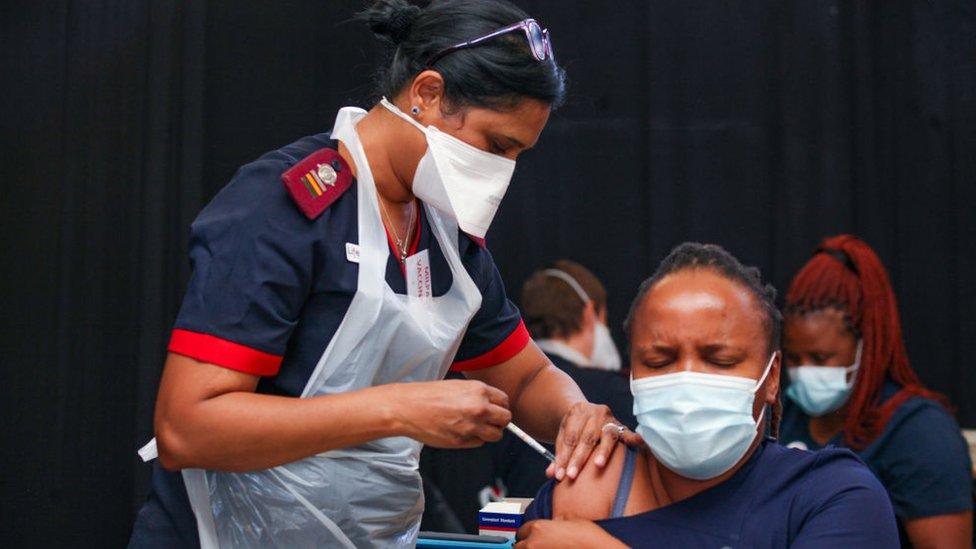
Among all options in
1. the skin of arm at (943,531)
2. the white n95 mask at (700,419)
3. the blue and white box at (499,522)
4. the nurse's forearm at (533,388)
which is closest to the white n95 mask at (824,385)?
the skin of arm at (943,531)

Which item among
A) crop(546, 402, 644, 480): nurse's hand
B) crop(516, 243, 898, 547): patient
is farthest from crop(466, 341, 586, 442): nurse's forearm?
crop(516, 243, 898, 547): patient

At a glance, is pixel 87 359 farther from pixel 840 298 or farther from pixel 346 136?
pixel 840 298

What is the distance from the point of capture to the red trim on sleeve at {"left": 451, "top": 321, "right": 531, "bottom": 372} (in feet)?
6.44

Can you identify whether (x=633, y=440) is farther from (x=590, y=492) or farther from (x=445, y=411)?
(x=445, y=411)

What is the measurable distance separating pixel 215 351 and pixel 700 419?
2.04 ft

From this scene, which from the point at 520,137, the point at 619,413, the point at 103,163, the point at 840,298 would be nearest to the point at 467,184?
the point at 520,137

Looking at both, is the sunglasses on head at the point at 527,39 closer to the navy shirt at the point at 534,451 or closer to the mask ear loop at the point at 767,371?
the mask ear loop at the point at 767,371

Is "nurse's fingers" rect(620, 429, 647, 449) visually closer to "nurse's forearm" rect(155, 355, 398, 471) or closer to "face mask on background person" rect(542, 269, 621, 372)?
"nurse's forearm" rect(155, 355, 398, 471)

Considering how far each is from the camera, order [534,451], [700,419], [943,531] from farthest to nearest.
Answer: [534,451]
[943,531]
[700,419]

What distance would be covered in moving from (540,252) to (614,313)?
30 cm

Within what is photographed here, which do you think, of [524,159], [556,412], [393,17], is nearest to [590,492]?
[556,412]

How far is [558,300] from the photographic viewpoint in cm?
323

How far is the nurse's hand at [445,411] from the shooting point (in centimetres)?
147

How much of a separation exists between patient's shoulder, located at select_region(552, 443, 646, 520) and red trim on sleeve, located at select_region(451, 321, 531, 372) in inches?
12.9
